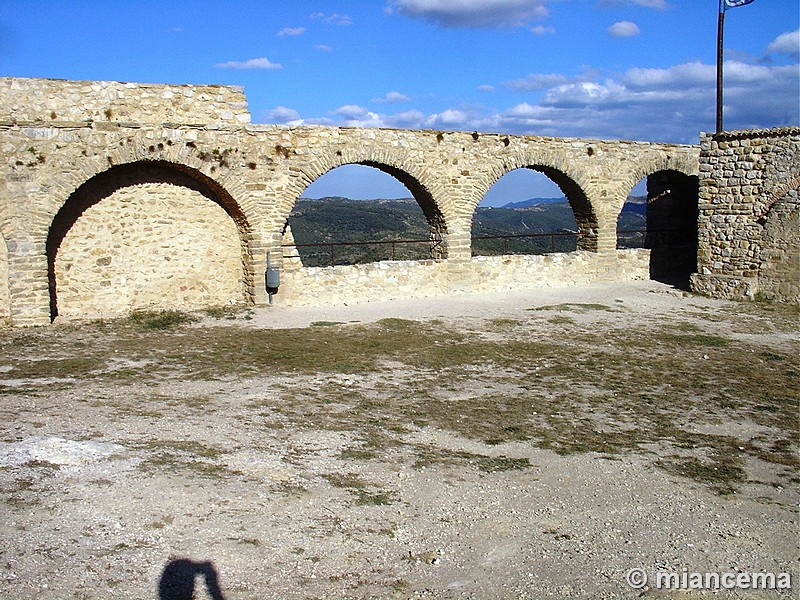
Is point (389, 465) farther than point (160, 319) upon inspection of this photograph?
No

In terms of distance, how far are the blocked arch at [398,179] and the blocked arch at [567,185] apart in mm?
837

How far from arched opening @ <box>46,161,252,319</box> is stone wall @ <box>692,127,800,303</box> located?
9258mm

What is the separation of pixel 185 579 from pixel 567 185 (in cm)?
1394

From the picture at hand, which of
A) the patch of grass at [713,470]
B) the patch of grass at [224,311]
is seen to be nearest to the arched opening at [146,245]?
the patch of grass at [224,311]

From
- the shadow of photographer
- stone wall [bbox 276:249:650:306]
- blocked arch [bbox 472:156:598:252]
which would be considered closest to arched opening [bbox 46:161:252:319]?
stone wall [bbox 276:249:650:306]

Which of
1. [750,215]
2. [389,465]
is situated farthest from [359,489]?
[750,215]

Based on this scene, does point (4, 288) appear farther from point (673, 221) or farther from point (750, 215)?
point (673, 221)

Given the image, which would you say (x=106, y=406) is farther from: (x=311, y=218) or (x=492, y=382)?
(x=311, y=218)

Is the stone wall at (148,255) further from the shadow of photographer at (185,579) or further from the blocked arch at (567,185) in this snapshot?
the shadow of photographer at (185,579)

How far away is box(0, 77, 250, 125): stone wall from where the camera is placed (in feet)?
37.6

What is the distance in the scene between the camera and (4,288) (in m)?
10.9

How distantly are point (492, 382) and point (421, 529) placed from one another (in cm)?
382

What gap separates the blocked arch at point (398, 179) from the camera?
42.8 feet

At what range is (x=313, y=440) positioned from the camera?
605 cm
